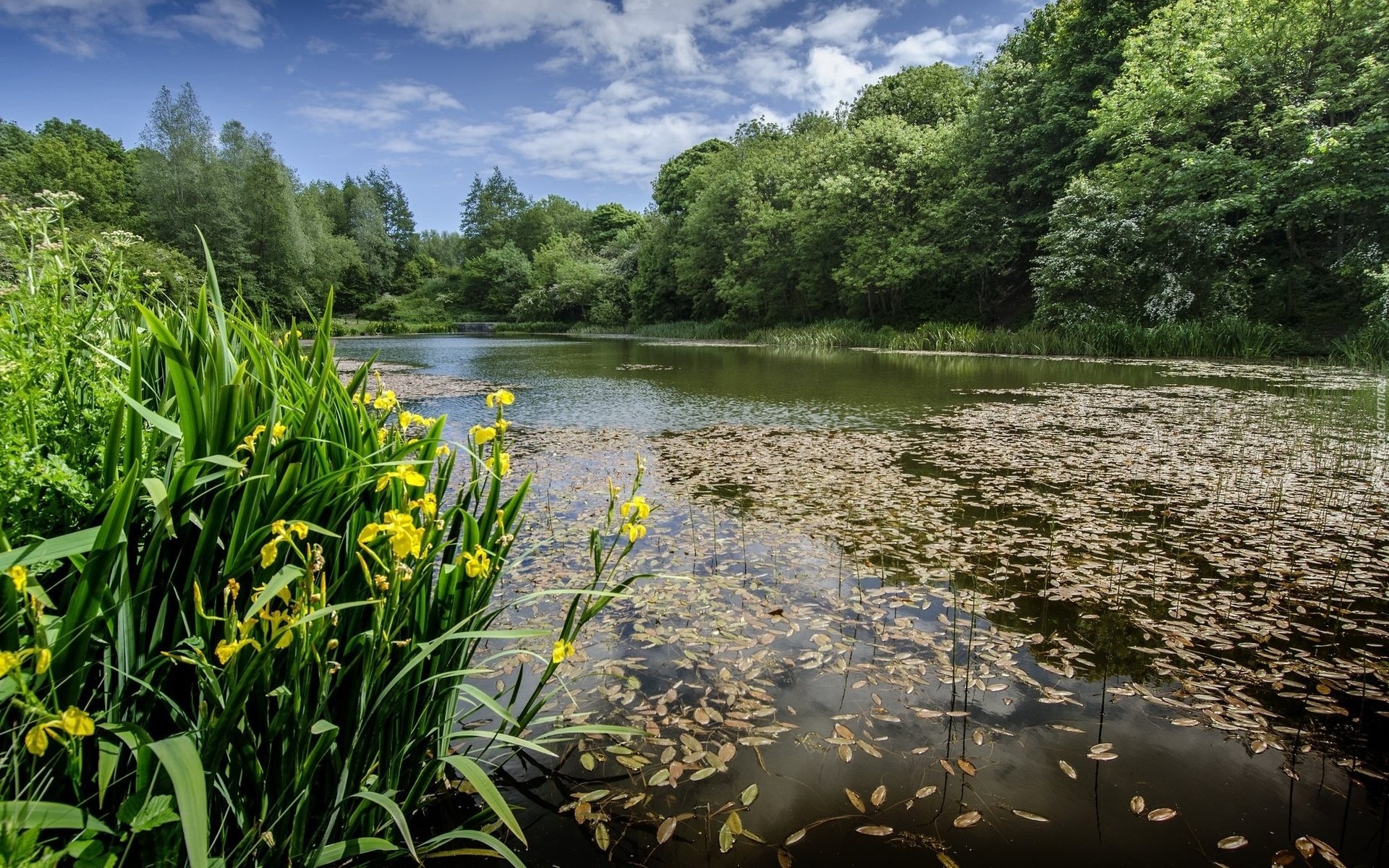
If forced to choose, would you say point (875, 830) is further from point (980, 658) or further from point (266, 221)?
point (266, 221)

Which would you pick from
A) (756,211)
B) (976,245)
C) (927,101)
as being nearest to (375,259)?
(756,211)

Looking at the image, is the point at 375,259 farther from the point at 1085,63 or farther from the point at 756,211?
the point at 1085,63

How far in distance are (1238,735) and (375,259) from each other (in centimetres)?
6745

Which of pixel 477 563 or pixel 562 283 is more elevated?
pixel 562 283

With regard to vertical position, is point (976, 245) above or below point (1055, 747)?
above

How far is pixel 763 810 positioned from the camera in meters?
1.86

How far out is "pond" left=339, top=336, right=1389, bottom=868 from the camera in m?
1.80

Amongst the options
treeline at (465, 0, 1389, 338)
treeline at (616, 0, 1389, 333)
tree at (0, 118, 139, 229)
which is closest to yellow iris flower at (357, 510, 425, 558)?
treeline at (616, 0, 1389, 333)

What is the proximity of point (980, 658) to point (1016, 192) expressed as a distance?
25.5 meters

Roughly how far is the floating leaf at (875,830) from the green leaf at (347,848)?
3.86 feet

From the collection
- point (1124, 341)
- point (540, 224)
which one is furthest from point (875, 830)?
point (540, 224)

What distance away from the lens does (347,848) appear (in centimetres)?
131

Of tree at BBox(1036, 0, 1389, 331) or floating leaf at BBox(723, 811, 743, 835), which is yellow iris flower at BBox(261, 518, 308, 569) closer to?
floating leaf at BBox(723, 811, 743, 835)

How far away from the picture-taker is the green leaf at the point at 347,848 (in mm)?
1288
